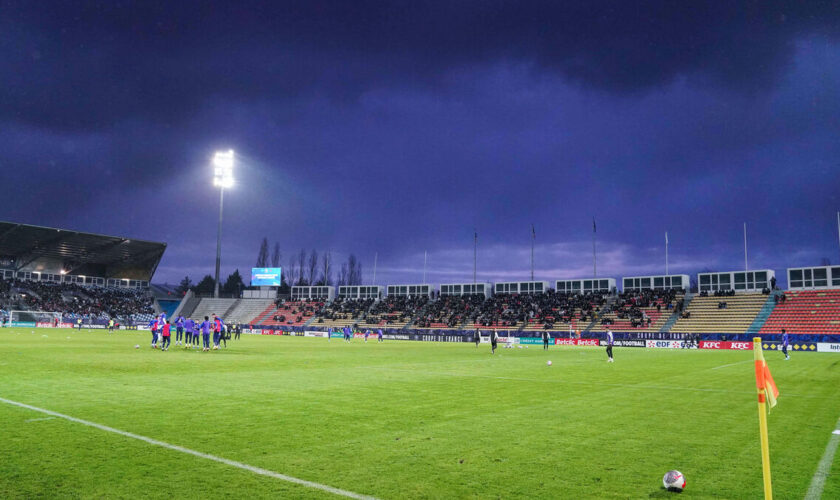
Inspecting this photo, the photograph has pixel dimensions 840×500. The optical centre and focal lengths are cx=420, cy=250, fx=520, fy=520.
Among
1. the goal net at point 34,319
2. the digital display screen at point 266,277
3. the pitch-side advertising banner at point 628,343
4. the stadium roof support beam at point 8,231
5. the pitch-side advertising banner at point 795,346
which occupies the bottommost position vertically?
the pitch-side advertising banner at point 628,343

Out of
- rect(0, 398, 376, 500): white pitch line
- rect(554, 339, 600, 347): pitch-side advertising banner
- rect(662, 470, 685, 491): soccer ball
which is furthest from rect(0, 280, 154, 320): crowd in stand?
rect(662, 470, 685, 491): soccer ball

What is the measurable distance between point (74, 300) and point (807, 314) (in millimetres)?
100547

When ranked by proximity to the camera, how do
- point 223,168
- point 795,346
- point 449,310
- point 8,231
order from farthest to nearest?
point 449,310
point 8,231
point 223,168
point 795,346

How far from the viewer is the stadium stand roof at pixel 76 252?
7512 centimetres

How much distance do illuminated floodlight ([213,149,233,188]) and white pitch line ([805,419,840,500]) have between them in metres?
65.5

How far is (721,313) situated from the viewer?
2410 inches

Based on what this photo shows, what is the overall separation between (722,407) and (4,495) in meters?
13.8

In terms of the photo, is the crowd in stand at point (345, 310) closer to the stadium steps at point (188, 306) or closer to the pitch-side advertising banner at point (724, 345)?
the stadium steps at point (188, 306)

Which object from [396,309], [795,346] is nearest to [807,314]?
[795,346]

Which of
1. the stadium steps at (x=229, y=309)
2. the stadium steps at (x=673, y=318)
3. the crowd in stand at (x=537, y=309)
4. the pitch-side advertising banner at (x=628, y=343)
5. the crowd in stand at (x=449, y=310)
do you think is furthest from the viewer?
the stadium steps at (x=229, y=309)

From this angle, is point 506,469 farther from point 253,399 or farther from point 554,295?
point 554,295

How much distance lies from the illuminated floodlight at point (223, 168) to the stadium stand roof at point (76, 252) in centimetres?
2793

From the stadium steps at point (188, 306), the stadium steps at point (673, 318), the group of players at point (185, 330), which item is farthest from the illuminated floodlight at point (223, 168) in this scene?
the stadium steps at point (673, 318)

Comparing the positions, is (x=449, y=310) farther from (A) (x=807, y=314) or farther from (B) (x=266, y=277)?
(A) (x=807, y=314)
